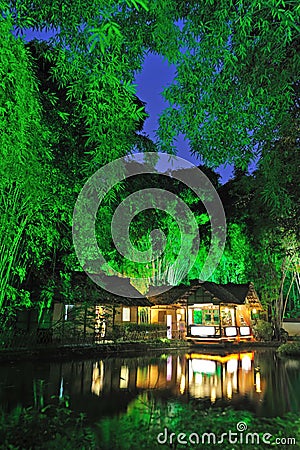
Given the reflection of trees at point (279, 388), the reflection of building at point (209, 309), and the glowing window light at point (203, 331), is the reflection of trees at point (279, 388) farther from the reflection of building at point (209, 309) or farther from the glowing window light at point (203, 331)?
the reflection of building at point (209, 309)

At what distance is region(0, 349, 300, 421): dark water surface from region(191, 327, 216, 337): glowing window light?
6.62 meters

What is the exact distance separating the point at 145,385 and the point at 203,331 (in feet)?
35.5

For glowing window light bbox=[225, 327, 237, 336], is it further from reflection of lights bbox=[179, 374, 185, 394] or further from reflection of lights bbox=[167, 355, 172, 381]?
reflection of lights bbox=[179, 374, 185, 394]

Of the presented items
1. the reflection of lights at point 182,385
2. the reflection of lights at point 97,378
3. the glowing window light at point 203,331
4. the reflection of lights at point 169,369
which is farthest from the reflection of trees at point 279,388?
the glowing window light at point 203,331

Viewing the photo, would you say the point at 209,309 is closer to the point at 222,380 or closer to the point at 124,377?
the point at 222,380

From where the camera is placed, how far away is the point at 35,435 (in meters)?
3.25

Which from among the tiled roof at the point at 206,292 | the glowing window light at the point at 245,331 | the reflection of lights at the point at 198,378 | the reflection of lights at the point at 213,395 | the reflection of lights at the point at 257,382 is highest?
the tiled roof at the point at 206,292

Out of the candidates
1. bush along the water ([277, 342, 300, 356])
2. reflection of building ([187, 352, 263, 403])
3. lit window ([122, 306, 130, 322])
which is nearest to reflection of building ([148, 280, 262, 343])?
lit window ([122, 306, 130, 322])

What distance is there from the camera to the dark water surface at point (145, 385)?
5.33m

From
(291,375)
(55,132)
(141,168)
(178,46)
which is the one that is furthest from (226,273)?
(178,46)

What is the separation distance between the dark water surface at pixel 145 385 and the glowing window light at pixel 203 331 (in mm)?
6618

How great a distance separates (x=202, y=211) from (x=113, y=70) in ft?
51.6

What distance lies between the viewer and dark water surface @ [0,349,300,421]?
17.5 feet

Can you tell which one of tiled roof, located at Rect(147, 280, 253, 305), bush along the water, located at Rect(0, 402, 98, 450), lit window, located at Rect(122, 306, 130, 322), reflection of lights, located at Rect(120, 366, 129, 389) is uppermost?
tiled roof, located at Rect(147, 280, 253, 305)
